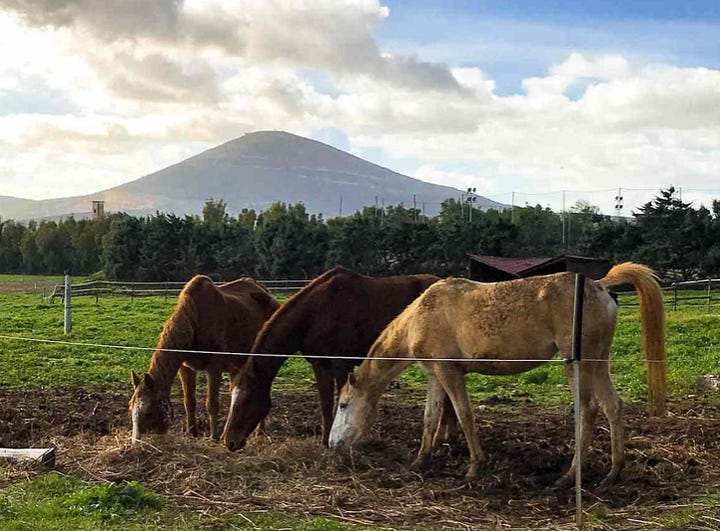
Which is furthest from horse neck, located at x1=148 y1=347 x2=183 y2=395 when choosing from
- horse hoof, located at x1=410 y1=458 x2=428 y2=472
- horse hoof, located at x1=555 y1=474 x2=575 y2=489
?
horse hoof, located at x1=555 y1=474 x2=575 y2=489

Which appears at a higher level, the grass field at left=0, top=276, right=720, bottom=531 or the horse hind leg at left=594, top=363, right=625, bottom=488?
the horse hind leg at left=594, top=363, right=625, bottom=488

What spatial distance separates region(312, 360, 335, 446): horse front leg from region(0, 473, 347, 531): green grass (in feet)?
8.06

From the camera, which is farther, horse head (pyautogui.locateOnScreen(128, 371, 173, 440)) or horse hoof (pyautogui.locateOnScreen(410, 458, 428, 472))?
horse head (pyautogui.locateOnScreen(128, 371, 173, 440))

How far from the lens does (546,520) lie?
5.11 metres

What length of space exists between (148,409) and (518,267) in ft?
88.1

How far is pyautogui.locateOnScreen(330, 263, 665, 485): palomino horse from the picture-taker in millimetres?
6188

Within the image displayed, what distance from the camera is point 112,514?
5000 millimetres

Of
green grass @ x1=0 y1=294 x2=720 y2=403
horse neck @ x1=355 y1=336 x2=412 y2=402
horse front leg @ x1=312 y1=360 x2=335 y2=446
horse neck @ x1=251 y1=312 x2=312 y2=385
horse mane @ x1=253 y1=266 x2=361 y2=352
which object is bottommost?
green grass @ x1=0 y1=294 x2=720 y2=403

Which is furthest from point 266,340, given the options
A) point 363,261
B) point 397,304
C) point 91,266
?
point 91,266

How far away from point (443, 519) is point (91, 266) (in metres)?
57.9

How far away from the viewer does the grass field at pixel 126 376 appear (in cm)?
498

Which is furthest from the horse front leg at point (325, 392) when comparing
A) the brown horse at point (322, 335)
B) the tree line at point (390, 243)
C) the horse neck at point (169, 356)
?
the tree line at point (390, 243)

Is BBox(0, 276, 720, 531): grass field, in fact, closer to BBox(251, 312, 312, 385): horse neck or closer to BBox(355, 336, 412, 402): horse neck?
BBox(355, 336, 412, 402): horse neck

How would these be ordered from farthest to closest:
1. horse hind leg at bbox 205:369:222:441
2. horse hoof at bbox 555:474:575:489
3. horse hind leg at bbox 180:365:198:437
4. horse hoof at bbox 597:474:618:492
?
horse hind leg at bbox 180:365:198:437 → horse hind leg at bbox 205:369:222:441 → horse hoof at bbox 555:474:575:489 → horse hoof at bbox 597:474:618:492
